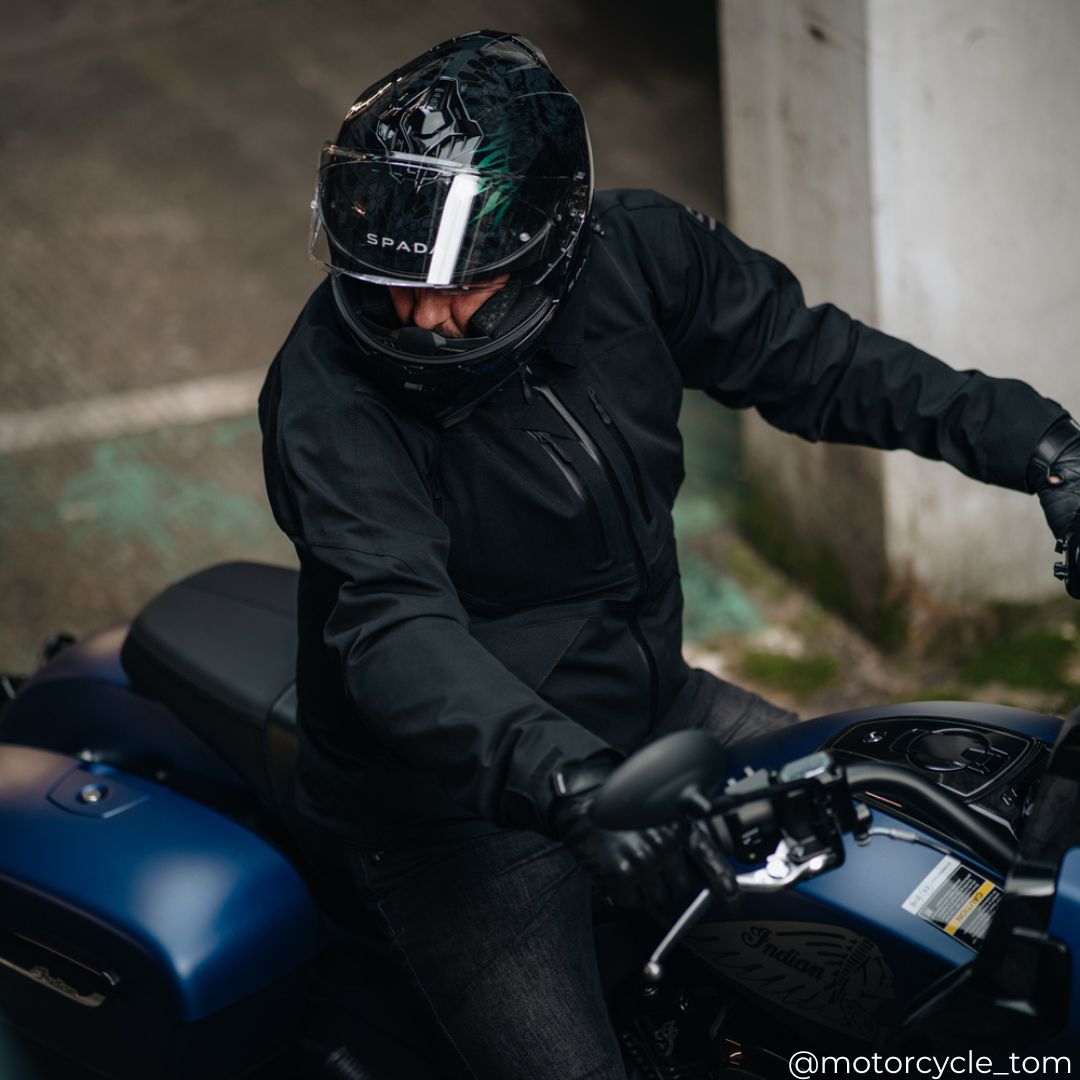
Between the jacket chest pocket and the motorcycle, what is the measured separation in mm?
357

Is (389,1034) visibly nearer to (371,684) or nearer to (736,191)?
(371,684)

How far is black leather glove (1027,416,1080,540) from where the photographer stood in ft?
6.27

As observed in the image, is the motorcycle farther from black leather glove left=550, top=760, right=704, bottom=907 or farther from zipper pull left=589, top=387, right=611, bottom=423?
zipper pull left=589, top=387, right=611, bottom=423

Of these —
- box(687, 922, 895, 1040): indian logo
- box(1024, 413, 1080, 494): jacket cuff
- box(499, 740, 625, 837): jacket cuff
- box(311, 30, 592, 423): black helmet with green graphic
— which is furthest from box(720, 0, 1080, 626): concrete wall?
box(499, 740, 625, 837): jacket cuff

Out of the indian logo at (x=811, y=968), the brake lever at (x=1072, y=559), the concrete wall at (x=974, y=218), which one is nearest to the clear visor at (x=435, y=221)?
the brake lever at (x=1072, y=559)

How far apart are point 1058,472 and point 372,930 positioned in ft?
3.95

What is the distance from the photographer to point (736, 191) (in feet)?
12.7

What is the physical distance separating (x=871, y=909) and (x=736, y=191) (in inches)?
103

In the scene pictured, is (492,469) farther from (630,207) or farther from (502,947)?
(502,947)

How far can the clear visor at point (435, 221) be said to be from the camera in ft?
5.90

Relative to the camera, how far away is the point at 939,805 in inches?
58.7

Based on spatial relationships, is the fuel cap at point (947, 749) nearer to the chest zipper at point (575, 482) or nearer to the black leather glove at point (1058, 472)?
the black leather glove at point (1058, 472)

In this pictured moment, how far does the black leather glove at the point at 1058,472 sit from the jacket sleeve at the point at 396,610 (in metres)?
0.75

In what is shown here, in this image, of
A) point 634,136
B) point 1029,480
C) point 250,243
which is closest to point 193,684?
point 1029,480
